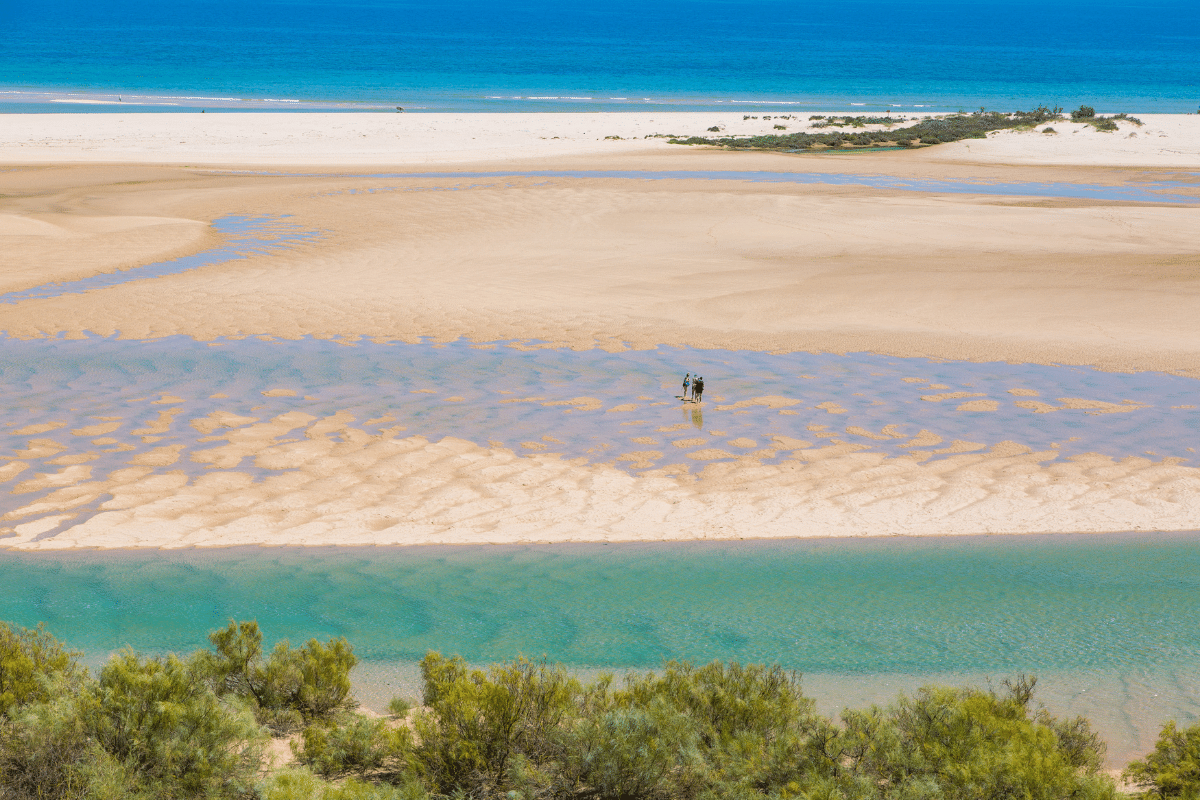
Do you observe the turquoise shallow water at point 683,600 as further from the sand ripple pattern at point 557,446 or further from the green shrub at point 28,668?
the green shrub at point 28,668

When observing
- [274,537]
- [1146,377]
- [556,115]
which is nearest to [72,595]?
[274,537]

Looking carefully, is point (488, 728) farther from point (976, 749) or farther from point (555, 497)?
point (555, 497)

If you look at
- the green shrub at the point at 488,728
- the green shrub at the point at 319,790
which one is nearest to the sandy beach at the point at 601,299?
the green shrub at the point at 488,728

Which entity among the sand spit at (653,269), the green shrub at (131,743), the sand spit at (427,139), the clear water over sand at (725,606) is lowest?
the clear water over sand at (725,606)

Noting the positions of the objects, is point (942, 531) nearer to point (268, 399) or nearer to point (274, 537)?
point (274, 537)

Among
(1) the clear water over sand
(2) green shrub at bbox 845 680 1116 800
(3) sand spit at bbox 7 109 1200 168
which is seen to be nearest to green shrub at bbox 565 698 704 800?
(2) green shrub at bbox 845 680 1116 800

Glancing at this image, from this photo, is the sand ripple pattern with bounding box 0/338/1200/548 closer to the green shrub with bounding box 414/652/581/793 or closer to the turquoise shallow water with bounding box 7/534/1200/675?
the turquoise shallow water with bounding box 7/534/1200/675
